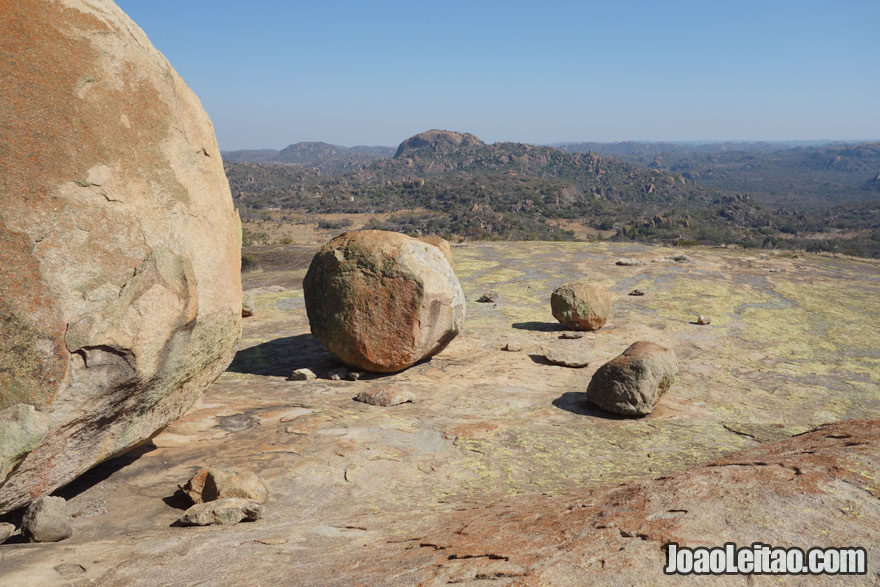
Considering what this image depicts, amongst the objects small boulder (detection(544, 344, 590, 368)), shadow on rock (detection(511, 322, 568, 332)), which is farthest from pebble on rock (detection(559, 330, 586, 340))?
small boulder (detection(544, 344, 590, 368))

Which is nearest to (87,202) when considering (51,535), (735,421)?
(51,535)

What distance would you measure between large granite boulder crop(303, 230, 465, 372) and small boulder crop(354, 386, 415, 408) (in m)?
1.03

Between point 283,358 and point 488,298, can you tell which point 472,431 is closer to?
point 283,358

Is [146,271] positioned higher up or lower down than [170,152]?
lower down

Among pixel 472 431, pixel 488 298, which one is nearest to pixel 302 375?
pixel 472 431

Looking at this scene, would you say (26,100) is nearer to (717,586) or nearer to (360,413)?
(360,413)

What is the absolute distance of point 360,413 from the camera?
719 cm

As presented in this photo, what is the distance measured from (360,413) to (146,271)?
3441mm

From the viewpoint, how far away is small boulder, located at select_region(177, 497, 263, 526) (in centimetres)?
426

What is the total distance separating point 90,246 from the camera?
165 inches

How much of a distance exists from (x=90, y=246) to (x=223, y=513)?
2.27 metres

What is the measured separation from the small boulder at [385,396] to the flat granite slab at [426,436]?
11cm

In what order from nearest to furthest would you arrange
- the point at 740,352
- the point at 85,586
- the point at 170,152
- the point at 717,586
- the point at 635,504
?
the point at 717,586 < the point at 85,586 < the point at 635,504 < the point at 170,152 < the point at 740,352

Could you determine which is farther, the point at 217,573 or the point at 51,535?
the point at 51,535
